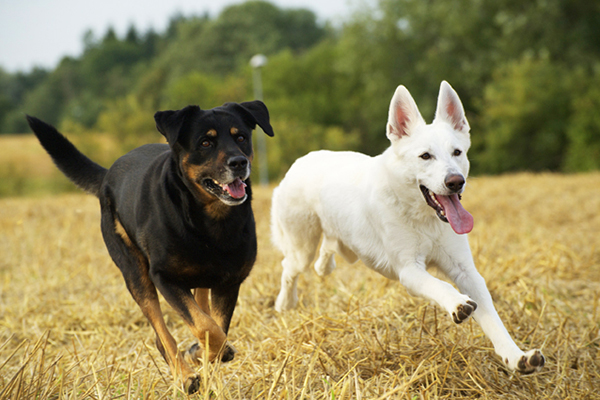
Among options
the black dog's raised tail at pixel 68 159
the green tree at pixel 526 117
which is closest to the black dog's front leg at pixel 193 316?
the black dog's raised tail at pixel 68 159

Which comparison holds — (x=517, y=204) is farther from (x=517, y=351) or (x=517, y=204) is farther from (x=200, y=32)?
(x=200, y=32)

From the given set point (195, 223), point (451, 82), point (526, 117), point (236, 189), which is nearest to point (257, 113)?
point (236, 189)

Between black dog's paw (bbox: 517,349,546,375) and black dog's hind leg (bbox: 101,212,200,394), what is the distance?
70.4 inches

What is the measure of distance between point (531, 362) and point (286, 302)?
2.39m

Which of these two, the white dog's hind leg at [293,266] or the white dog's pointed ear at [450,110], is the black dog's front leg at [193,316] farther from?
the white dog's pointed ear at [450,110]

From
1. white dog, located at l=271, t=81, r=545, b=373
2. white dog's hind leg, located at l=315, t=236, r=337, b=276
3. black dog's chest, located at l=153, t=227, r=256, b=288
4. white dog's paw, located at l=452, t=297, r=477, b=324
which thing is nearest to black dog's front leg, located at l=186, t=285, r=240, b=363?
black dog's chest, located at l=153, t=227, r=256, b=288

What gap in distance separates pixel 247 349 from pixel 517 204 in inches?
358

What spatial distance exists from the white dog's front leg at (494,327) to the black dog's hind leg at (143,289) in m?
1.67

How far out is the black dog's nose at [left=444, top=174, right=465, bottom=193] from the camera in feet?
10.2

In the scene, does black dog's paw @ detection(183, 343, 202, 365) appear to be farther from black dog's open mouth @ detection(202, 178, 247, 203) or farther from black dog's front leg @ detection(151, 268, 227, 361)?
black dog's open mouth @ detection(202, 178, 247, 203)

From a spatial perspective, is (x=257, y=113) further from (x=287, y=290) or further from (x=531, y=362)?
(x=531, y=362)

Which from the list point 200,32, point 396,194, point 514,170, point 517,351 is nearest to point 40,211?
point 396,194

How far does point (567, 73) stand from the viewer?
27688 millimetres

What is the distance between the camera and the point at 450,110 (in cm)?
355
